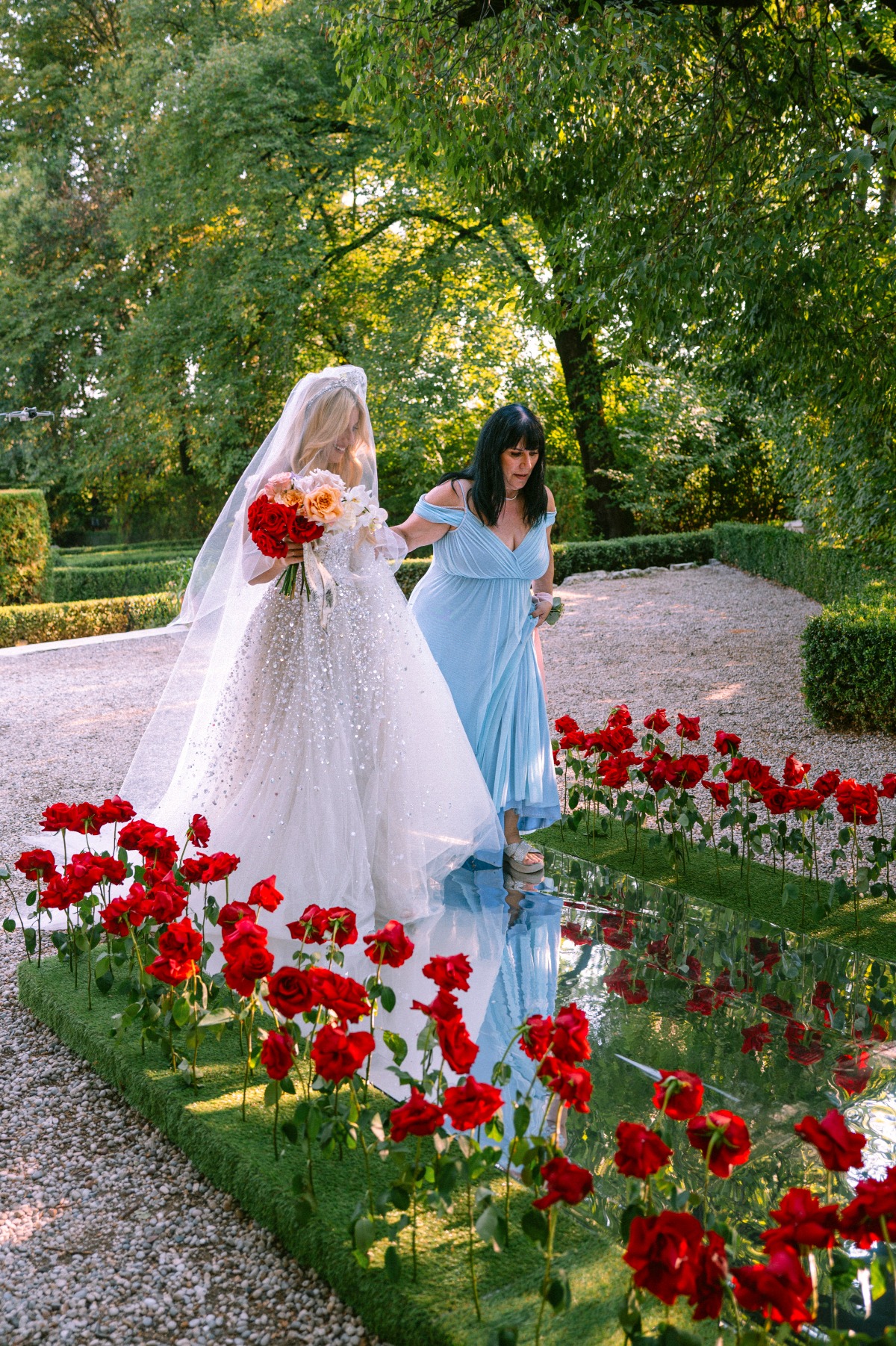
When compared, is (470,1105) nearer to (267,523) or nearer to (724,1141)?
(724,1141)

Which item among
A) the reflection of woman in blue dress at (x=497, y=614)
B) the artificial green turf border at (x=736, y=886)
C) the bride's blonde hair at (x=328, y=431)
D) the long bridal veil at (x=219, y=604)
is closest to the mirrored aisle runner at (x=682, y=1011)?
the artificial green turf border at (x=736, y=886)

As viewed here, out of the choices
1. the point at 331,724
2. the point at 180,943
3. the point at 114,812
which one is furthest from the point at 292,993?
the point at 331,724

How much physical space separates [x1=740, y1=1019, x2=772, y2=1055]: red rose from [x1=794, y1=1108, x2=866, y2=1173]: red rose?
1.50 m

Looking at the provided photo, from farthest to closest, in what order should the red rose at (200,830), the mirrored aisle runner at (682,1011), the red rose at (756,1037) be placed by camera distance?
1. the red rose at (200,830)
2. the red rose at (756,1037)
3. the mirrored aisle runner at (682,1011)

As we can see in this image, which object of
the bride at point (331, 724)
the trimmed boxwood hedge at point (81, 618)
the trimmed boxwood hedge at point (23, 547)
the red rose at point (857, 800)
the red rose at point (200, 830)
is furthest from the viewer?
the trimmed boxwood hedge at point (23, 547)

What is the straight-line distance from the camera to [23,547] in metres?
13.9

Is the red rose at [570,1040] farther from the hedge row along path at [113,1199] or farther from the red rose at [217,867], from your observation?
the red rose at [217,867]

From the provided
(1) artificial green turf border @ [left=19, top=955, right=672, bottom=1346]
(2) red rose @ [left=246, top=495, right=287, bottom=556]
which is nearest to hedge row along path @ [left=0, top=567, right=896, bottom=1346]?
(1) artificial green turf border @ [left=19, top=955, right=672, bottom=1346]

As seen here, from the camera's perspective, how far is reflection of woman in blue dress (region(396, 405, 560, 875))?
4199mm

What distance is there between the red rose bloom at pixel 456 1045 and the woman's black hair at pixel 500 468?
2.60 meters

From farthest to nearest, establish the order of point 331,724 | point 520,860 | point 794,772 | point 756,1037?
point 520,860 → point 794,772 → point 331,724 → point 756,1037

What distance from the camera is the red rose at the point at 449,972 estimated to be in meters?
2.06

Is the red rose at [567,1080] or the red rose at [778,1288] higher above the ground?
the red rose at [567,1080]

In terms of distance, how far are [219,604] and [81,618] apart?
994cm
